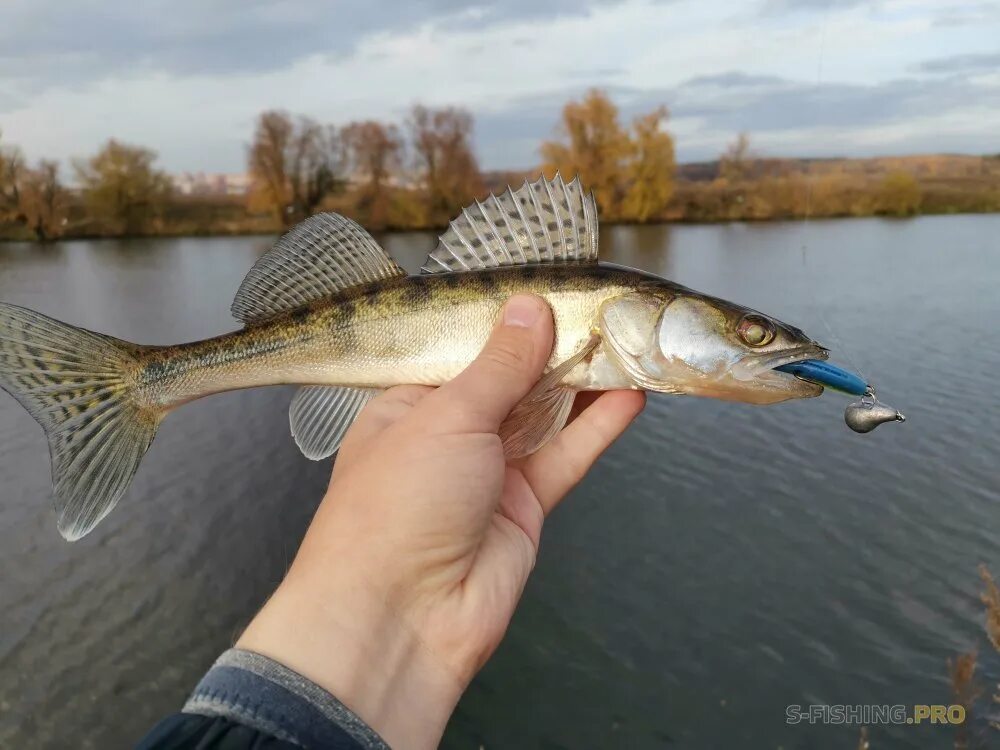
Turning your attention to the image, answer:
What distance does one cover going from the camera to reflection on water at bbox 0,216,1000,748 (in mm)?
6539

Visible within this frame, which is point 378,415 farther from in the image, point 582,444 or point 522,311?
point 582,444

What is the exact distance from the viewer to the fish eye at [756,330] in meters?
3.10

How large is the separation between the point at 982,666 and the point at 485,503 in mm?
6859

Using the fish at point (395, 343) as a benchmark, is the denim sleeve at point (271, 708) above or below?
below

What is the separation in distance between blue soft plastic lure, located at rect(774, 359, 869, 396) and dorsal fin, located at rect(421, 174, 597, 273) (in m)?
1.11

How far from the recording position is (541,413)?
3170mm

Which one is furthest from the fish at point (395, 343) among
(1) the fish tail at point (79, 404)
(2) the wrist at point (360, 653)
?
(2) the wrist at point (360, 653)

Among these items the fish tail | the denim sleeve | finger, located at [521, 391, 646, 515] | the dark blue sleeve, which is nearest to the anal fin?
the fish tail

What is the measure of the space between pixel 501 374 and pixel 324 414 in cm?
119

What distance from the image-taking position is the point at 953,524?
8.81m

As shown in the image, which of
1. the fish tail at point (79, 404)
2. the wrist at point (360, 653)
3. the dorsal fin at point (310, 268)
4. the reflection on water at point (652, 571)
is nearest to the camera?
the wrist at point (360, 653)

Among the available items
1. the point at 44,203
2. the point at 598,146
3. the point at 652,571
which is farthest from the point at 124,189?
the point at 652,571

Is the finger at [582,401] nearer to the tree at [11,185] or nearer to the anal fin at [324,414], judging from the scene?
the anal fin at [324,414]

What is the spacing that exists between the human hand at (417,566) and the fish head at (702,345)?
18.7 inches
